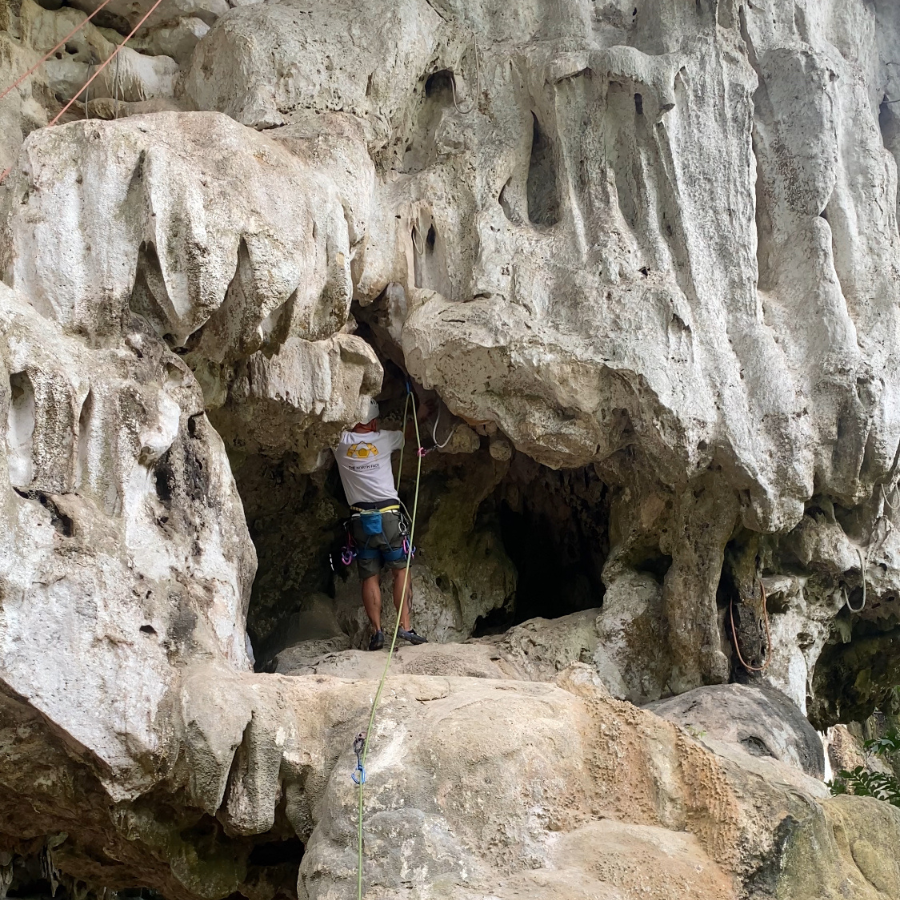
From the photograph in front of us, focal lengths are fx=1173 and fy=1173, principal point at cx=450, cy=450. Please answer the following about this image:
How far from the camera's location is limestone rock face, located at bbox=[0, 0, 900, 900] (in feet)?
13.6

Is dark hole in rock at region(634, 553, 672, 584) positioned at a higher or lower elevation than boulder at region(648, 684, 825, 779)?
higher

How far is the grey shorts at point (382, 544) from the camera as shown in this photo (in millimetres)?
6582

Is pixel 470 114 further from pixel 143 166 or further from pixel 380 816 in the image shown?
pixel 380 816

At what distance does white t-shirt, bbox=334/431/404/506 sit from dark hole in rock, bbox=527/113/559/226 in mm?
1607

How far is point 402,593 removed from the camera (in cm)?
652

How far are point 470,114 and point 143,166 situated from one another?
106 inches

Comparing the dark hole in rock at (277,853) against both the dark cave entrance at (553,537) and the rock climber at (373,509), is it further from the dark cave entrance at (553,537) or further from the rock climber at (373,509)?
the dark cave entrance at (553,537)

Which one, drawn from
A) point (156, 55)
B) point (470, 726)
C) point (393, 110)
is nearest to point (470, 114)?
point (393, 110)

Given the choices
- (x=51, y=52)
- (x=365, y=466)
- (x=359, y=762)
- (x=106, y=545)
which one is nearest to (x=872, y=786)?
(x=365, y=466)

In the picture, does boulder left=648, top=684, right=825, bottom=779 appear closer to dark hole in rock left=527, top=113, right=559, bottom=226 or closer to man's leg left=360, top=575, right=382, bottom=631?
man's leg left=360, top=575, right=382, bottom=631

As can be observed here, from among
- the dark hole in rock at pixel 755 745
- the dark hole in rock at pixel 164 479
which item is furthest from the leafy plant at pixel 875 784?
the dark hole in rock at pixel 164 479

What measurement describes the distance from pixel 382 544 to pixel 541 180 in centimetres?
236

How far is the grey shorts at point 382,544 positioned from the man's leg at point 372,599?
0.03 m

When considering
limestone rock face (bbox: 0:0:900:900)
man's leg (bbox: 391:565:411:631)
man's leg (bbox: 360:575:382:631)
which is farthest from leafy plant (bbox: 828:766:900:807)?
man's leg (bbox: 360:575:382:631)
